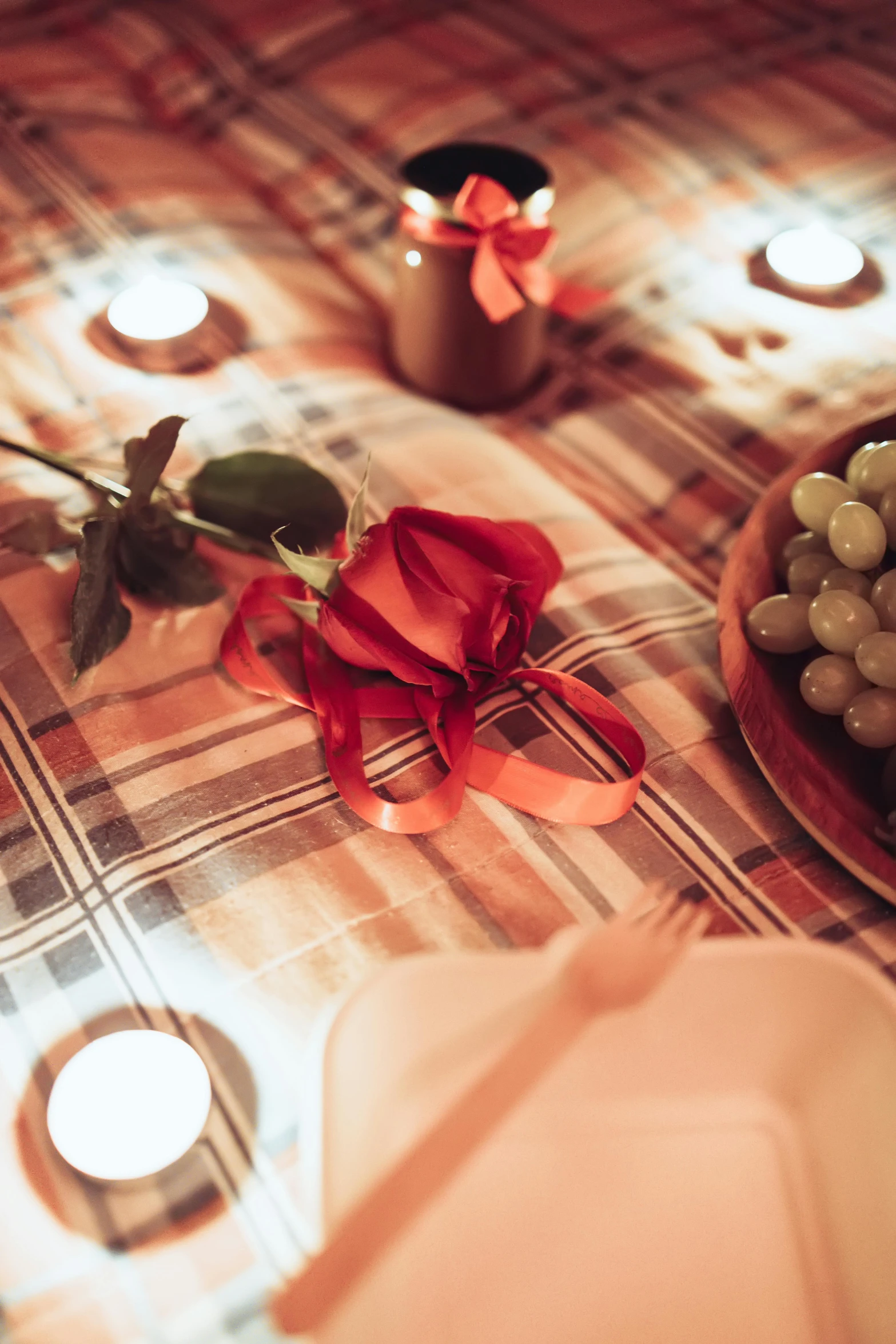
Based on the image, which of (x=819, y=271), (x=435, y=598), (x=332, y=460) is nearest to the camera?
(x=435, y=598)

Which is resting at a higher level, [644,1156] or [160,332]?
[160,332]

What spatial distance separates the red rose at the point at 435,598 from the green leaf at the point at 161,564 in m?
0.11

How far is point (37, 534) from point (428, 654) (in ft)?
0.78

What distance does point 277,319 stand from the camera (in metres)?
0.75

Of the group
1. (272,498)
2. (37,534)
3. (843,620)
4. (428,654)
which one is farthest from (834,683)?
(37,534)


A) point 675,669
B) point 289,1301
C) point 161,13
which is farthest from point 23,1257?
point 161,13

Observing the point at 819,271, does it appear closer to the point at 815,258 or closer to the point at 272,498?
the point at 815,258

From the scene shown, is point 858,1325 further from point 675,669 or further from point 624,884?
point 675,669

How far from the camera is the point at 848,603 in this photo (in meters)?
0.46

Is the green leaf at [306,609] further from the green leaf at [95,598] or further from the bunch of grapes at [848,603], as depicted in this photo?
the bunch of grapes at [848,603]

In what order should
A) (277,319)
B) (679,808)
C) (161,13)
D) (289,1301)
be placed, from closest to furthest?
(289,1301)
(679,808)
(277,319)
(161,13)

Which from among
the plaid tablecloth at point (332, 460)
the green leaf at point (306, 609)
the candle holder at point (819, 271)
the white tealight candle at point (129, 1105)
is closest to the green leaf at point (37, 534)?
the plaid tablecloth at point (332, 460)

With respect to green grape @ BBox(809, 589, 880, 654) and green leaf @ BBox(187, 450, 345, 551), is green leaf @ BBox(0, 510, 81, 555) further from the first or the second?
green grape @ BBox(809, 589, 880, 654)

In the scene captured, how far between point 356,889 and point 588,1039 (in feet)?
0.40
